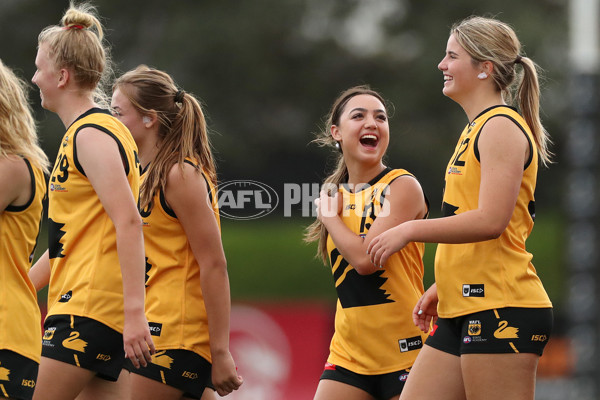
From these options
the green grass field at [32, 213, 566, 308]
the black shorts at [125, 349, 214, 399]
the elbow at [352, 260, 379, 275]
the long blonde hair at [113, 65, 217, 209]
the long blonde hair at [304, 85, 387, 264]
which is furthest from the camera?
the green grass field at [32, 213, 566, 308]

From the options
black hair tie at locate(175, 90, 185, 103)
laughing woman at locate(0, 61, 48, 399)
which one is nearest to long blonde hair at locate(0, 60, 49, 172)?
laughing woman at locate(0, 61, 48, 399)

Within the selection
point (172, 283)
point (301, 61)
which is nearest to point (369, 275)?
point (172, 283)

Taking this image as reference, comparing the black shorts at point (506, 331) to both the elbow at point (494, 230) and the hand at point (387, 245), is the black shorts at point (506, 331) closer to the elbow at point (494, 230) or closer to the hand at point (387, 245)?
the elbow at point (494, 230)

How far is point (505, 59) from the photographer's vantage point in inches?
174

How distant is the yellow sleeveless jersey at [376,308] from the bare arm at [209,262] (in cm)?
54

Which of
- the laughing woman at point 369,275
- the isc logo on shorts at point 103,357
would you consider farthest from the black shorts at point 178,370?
the laughing woman at point 369,275

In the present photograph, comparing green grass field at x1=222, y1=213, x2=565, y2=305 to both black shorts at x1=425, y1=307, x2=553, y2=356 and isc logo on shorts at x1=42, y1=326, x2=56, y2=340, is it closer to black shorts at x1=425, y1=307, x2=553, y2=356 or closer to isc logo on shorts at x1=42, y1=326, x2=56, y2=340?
black shorts at x1=425, y1=307, x2=553, y2=356

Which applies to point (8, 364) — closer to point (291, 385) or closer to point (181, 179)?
point (181, 179)

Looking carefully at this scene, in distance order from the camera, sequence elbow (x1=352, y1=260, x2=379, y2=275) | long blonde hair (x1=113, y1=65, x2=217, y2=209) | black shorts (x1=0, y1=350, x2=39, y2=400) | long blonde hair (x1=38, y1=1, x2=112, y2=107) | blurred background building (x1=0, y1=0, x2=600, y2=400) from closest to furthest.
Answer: black shorts (x1=0, y1=350, x2=39, y2=400) → long blonde hair (x1=38, y1=1, x2=112, y2=107) → elbow (x1=352, y1=260, x2=379, y2=275) → long blonde hair (x1=113, y1=65, x2=217, y2=209) → blurred background building (x1=0, y1=0, x2=600, y2=400)

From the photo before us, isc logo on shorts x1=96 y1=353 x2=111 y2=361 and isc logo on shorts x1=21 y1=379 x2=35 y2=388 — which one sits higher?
isc logo on shorts x1=96 y1=353 x2=111 y2=361

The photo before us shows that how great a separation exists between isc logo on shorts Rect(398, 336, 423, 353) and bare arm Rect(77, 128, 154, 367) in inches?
47.3

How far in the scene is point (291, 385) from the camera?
Result: 12.4 metres

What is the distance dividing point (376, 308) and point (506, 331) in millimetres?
778

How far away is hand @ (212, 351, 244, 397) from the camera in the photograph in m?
4.61
